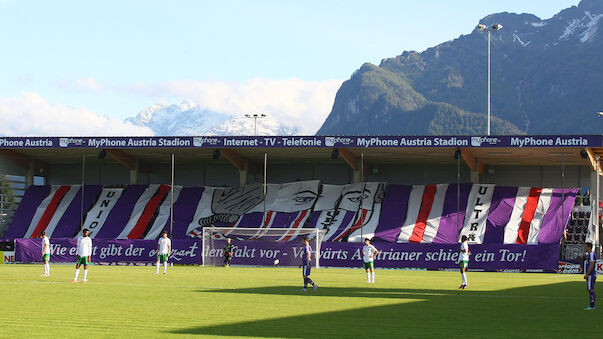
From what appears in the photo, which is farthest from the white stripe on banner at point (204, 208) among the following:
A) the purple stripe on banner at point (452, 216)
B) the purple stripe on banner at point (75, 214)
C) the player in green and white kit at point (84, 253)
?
the player in green and white kit at point (84, 253)

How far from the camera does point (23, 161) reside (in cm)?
5944

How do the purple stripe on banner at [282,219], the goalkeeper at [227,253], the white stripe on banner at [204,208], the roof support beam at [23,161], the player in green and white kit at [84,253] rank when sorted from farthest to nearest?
the roof support beam at [23,161], the white stripe on banner at [204,208], the purple stripe on banner at [282,219], the goalkeeper at [227,253], the player in green and white kit at [84,253]

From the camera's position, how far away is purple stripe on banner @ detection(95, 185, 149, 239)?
53812mm

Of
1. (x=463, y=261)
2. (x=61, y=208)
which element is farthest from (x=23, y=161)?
(x=463, y=261)

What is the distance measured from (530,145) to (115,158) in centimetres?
2813

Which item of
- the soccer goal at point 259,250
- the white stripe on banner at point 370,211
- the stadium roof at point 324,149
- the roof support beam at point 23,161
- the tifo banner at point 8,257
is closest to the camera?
the soccer goal at point 259,250

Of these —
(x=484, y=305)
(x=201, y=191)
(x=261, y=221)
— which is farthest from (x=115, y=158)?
(x=484, y=305)

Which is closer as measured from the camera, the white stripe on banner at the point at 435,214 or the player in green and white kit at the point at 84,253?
the player in green and white kit at the point at 84,253

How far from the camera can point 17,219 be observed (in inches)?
2212

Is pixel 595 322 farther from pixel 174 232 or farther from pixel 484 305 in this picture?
pixel 174 232

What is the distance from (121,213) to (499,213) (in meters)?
25.2

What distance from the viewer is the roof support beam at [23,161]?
187ft

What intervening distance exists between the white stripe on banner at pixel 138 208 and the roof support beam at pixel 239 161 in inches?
236

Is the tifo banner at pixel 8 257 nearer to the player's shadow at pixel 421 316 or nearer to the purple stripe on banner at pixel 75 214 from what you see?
the purple stripe on banner at pixel 75 214
